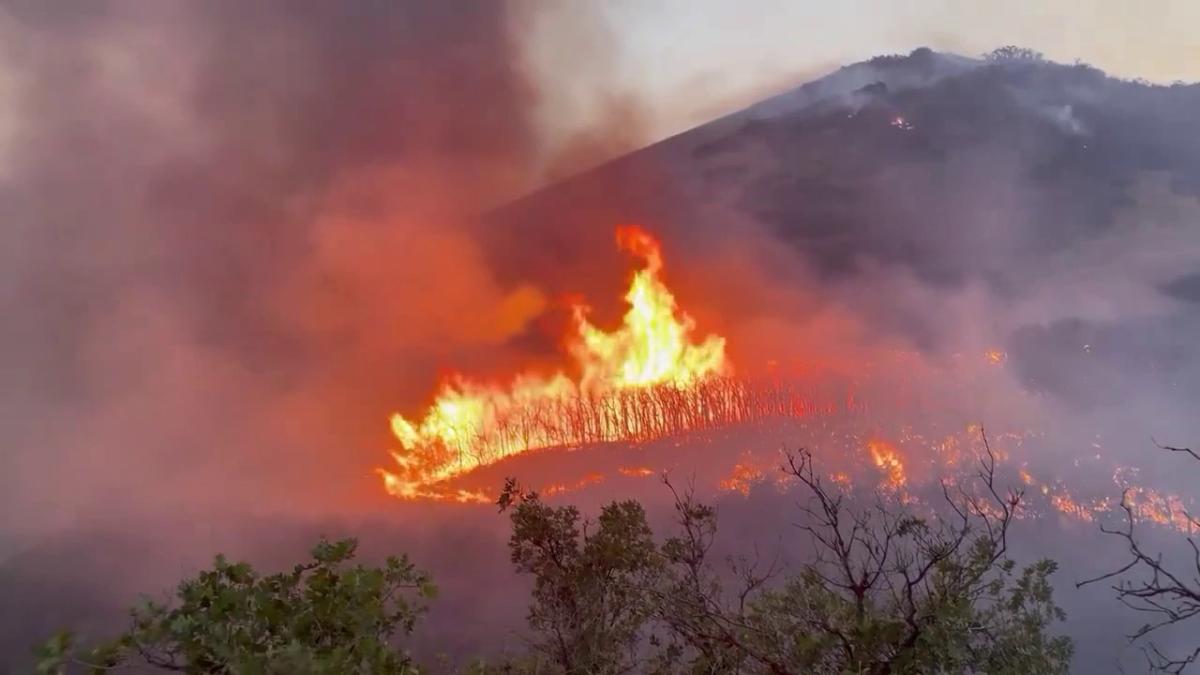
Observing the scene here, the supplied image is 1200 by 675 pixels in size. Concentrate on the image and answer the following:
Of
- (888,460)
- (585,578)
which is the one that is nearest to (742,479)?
(888,460)

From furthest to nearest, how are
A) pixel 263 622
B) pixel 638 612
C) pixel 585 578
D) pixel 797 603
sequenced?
pixel 585 578
pixel 638 612
pixel 797 603
pixel 263 622

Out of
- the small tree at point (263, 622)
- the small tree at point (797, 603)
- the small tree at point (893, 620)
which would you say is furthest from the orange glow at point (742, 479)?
the small tree at point (263, 622)

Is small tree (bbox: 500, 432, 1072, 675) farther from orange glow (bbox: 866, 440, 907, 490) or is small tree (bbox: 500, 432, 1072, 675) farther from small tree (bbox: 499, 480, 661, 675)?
orange glow (bbox: 866, 440, 907, 490)

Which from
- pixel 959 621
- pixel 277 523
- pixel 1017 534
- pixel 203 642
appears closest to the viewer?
pixel 203 642

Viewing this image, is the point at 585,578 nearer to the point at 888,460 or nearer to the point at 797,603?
the point at 797,603

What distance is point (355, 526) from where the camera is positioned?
514ft

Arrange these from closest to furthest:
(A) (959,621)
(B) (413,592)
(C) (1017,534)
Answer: (B) (413,592), (A) (959,621), (C) (1017,534)

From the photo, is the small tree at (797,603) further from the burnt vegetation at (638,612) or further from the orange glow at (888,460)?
the orange glow at (888,460)

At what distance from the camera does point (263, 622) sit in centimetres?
749

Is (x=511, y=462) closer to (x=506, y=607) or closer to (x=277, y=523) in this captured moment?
(x=506, y=607)

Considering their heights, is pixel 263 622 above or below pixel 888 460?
below

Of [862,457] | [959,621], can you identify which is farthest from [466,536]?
[959,621]

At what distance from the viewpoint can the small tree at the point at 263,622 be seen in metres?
6.80

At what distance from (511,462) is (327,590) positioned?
14906 centimetres
